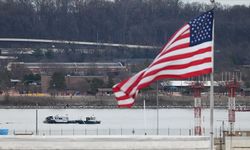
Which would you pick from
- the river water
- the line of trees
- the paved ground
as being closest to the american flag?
the paved ground

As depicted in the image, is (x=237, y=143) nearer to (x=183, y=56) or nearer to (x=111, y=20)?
(x=183, y=56)

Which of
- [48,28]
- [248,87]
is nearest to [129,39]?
[48,28]

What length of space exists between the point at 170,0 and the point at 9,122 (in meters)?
88.3

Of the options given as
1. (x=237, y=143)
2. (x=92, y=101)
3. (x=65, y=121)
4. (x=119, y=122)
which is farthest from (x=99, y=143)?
(x=92, y=101)

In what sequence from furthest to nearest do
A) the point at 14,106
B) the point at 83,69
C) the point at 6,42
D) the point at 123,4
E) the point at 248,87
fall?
the point at 123,4, the point at 6,42, the point at 83,69, the point at 248,87, the point at 14,106

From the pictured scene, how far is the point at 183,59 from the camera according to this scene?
25078 millimetres

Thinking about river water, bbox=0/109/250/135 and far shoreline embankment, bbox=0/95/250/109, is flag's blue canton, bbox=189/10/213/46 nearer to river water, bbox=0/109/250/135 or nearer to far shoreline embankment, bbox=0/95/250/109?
river water, bbox=0/109/250/135

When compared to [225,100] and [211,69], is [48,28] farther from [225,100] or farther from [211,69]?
[211,69]

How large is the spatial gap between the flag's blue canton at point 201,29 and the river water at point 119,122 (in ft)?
103

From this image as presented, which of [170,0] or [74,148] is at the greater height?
[170,0]

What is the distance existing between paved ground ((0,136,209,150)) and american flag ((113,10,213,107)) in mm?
891

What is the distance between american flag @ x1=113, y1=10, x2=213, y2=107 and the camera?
24719 mm

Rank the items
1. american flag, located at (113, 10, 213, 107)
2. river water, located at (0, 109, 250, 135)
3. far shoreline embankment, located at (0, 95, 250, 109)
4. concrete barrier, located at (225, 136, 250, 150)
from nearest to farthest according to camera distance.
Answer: american flag, located at (113, 10, 213, 107), concrete barrier, located at (225, 136, 250, 150), river water, located at (0, 109, 250, 135), far shoreline embankment, located at (0, 95, 250, 109)

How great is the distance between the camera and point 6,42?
474ft
